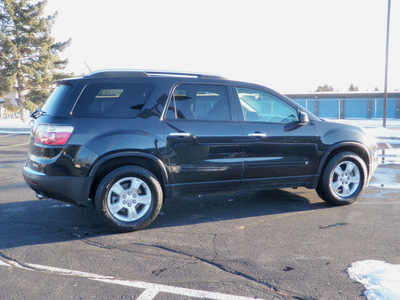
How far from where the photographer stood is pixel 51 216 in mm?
5582

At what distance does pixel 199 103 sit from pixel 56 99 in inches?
70.6

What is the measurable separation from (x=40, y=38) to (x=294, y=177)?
35.4 m

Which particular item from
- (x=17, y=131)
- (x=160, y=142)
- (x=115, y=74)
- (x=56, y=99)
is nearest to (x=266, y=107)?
(x=160, y=142)

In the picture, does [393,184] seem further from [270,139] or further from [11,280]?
[11,280]

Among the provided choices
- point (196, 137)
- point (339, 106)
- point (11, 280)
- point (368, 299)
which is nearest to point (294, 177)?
point (196, 137)

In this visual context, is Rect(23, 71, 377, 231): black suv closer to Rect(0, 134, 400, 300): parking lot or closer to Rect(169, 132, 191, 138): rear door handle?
Rect(169, 132, 191, 138): rear door handle

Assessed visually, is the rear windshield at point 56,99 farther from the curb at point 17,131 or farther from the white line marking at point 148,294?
the curb at point 17,131

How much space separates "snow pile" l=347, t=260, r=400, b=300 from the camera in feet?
10.7

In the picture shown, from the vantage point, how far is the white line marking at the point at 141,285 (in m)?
3.25

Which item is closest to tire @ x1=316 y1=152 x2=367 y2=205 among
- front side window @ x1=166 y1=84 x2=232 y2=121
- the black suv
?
the black suv

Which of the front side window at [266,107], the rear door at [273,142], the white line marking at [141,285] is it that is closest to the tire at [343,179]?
the rear door at [273,142]

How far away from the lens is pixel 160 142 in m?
4.96

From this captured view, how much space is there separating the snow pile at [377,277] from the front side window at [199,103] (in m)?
2.50

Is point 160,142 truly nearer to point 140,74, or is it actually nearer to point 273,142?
point 140,74
